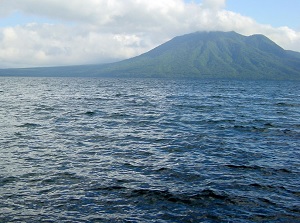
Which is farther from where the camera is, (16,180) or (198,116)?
(198,116)

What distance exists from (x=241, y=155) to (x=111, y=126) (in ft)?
53.2

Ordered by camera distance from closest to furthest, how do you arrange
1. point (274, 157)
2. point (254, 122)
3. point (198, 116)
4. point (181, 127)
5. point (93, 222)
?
point (93, 222)
point (274, 157)
point (181, 127)
point (254, 122)
point (198, 116)

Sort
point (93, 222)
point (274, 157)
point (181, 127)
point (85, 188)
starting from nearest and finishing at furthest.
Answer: point (93, 222) < point (85, 188) < point (274, 157) < point (181, 127)

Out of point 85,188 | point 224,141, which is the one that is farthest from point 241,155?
point 85,188

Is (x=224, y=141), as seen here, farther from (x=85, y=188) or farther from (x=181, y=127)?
(x=85, y=188)

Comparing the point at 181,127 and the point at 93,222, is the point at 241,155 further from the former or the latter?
the point at 93,222

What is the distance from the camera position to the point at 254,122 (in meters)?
39.7

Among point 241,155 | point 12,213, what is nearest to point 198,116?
point 241,155

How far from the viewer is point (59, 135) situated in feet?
98.0

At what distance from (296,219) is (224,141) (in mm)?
15416

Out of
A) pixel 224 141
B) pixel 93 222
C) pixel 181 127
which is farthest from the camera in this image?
pixel 181 127

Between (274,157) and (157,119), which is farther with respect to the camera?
(157,119)

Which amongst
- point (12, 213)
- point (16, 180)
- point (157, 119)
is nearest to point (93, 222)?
point (12, 213)

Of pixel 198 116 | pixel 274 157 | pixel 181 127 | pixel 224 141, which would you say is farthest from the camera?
pixel 198 116
